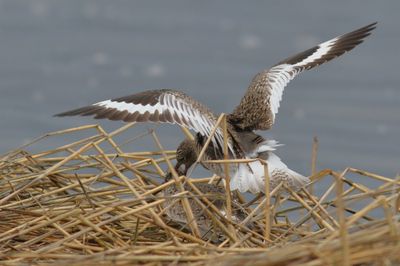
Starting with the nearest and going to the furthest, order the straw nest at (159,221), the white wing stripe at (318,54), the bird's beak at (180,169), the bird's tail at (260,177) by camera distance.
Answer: the straw nest at (159,221) < the bird's tail at (260,177) < the bird's beak at (180,169) < the white wing stripe at (318,54)

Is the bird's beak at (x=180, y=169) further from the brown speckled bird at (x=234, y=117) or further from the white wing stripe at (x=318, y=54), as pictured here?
the white wing stripe at (x=318, y=54)

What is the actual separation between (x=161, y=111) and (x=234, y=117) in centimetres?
56

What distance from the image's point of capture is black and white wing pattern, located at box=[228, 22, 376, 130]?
A: 6203 millimetres

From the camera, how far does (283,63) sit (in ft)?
22.4

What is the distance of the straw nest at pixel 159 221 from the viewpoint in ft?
13.8

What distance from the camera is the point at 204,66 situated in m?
16.0

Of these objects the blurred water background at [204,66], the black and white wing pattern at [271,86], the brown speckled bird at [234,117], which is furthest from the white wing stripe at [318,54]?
the blurred water background at [204,66]

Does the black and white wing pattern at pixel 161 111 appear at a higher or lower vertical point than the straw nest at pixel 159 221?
higher

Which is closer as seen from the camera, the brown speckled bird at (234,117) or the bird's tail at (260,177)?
the bird's tail at (260,177)

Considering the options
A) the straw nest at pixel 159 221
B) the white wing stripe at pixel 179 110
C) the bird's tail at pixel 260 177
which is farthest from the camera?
the white wing stripe at pixel 179 110

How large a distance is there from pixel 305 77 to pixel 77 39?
385cm

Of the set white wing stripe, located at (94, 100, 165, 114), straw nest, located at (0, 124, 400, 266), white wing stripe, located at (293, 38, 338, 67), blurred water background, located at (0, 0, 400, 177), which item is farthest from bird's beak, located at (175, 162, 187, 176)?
blurred water background, located at (0, 0, 400, 177)

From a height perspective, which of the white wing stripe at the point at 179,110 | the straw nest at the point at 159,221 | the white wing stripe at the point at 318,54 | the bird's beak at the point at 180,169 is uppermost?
the white wing stripe at the point at 318,54

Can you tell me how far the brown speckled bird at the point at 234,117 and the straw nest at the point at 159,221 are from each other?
0.42ft
